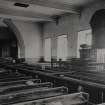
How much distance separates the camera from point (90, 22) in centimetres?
666

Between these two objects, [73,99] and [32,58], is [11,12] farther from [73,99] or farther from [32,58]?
[73,99]

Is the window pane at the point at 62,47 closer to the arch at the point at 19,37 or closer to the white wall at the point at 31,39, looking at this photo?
the white wall at the point at 31,39

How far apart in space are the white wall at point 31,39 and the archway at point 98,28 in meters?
5.15

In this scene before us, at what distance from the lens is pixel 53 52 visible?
9.52 metres

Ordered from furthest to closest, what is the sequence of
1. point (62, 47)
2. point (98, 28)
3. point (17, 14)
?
point (62, 47)
point (17, 14)
point (98, 28)

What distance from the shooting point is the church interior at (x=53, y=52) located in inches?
56.8

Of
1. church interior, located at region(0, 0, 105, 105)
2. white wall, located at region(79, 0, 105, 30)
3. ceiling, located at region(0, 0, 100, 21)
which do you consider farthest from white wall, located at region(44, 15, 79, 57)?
ceiling, located at region(0, 0, 100, 21)

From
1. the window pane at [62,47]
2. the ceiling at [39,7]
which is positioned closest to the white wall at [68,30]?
the window pane at [62,47]

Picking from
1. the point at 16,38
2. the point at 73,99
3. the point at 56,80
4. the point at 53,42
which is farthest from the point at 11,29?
the point at 73,99

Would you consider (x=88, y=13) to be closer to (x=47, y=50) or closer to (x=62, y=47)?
(x=62, y=47)

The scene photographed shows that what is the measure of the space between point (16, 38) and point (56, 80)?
9174mm

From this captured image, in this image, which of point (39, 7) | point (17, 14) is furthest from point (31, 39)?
point (39, 7)

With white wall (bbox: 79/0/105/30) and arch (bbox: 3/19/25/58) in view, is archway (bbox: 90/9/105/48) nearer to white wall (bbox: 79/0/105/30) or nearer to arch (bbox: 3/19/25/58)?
white wall (bbox: 79/0/105/30)

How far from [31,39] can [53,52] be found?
210cm
